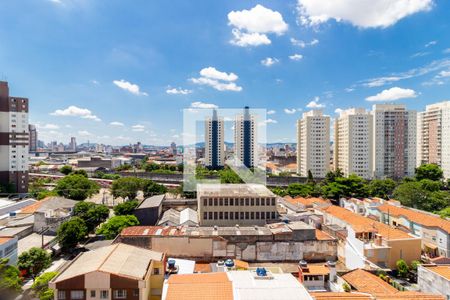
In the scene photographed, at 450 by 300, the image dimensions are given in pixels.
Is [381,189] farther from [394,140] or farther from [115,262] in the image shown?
[115,262]

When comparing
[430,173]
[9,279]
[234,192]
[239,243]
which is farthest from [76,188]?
[430,173]

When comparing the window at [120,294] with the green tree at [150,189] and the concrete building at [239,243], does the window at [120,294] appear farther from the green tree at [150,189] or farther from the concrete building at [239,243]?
the green tree at [150,189]

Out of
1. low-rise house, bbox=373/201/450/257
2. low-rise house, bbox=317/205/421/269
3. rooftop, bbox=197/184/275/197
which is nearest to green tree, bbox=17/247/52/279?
rooftop, bbox=197/184/275/197

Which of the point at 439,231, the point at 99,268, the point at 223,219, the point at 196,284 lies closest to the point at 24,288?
the point at 99,268

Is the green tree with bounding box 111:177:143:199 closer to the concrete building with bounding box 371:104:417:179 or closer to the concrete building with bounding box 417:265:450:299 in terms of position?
the concrete building with bounding box 417:265:450:299

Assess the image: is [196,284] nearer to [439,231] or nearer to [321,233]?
[321,233]
